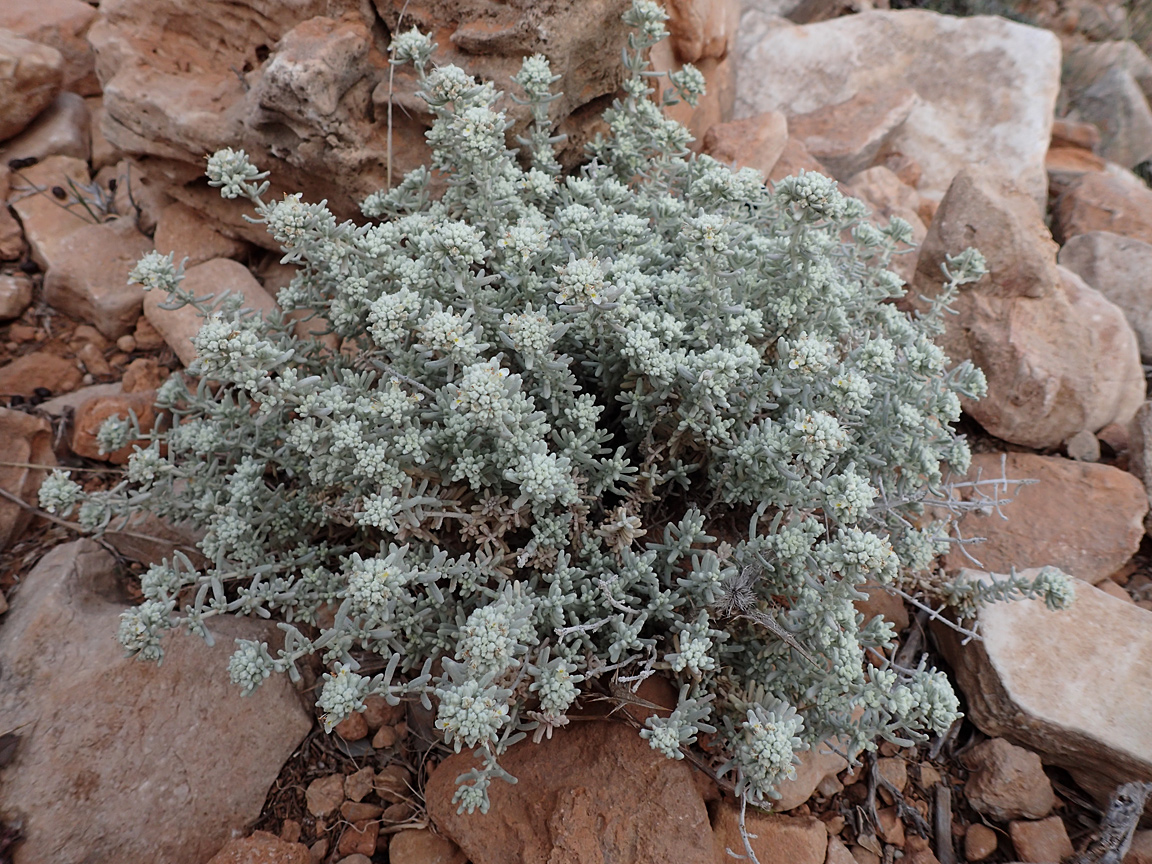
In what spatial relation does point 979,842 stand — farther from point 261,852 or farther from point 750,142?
point 750,142

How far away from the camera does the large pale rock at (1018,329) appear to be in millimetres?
3518

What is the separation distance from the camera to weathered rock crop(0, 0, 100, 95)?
4.31 meters

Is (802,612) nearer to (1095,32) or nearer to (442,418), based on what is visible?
(442,418)

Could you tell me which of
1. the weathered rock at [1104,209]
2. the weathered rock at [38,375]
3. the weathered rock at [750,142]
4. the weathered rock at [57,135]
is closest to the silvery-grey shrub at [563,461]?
the weathered rock at [750,142]

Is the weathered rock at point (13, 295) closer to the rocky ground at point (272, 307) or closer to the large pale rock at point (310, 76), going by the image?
the rocky ground at point (272, 307)

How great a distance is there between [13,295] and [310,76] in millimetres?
2033

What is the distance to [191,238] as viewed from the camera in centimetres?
397

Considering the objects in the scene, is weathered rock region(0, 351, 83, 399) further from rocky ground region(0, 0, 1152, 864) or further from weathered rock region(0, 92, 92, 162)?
weathered rock region(0, 92, 92, 162)

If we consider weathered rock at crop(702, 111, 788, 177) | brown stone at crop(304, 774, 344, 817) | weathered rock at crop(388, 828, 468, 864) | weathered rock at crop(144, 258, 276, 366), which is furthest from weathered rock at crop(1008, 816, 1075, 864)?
weathered rock at crop(144, 258, 276, 366)

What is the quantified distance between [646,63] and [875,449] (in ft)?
5.87

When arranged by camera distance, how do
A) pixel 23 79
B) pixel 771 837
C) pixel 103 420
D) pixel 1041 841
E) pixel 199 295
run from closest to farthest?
pixel 771 837
pixel 1041 841
pixel 103 420
pixel 199 295
pixel 23 79

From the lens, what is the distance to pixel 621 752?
2518mm

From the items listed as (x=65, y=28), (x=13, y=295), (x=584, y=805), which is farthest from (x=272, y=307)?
(x=584, y=805)

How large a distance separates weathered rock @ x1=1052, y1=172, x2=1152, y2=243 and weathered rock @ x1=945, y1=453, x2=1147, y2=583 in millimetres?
2007
